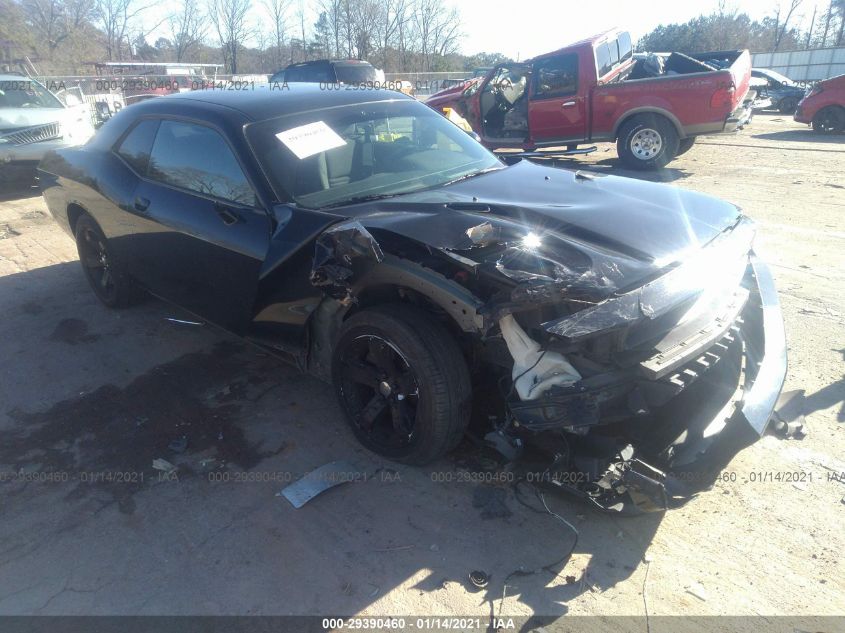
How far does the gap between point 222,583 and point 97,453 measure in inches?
51.8

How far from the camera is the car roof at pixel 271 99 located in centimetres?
358

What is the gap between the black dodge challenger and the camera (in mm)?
2332

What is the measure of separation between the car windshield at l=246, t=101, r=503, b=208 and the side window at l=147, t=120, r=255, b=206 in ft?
0.63

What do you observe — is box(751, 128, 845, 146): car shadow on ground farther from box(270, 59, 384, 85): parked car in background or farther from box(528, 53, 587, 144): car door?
box(270, 59, 384, 85): parked car in background

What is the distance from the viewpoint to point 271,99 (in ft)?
12.2

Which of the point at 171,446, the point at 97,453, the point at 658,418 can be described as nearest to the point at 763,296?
the point at 658,418

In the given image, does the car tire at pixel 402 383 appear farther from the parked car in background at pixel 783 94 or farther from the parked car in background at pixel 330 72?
the parked car in background at pixel 783 94

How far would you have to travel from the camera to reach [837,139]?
42.9 ft

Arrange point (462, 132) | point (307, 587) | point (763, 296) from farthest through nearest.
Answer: point (462, 132) → point (763, 296) → point (307, 587)

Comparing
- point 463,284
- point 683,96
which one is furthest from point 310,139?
point 683,96

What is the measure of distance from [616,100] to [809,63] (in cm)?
2779

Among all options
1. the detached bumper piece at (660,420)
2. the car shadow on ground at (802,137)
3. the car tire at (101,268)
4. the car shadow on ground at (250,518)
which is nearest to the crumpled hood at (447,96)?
the car shadow on ground at (802,137)

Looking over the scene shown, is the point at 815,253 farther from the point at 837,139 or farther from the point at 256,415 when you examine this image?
the point at 837,139

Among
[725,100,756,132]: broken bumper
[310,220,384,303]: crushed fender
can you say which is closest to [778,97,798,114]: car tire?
[725,100,756,132]: broken bumper
